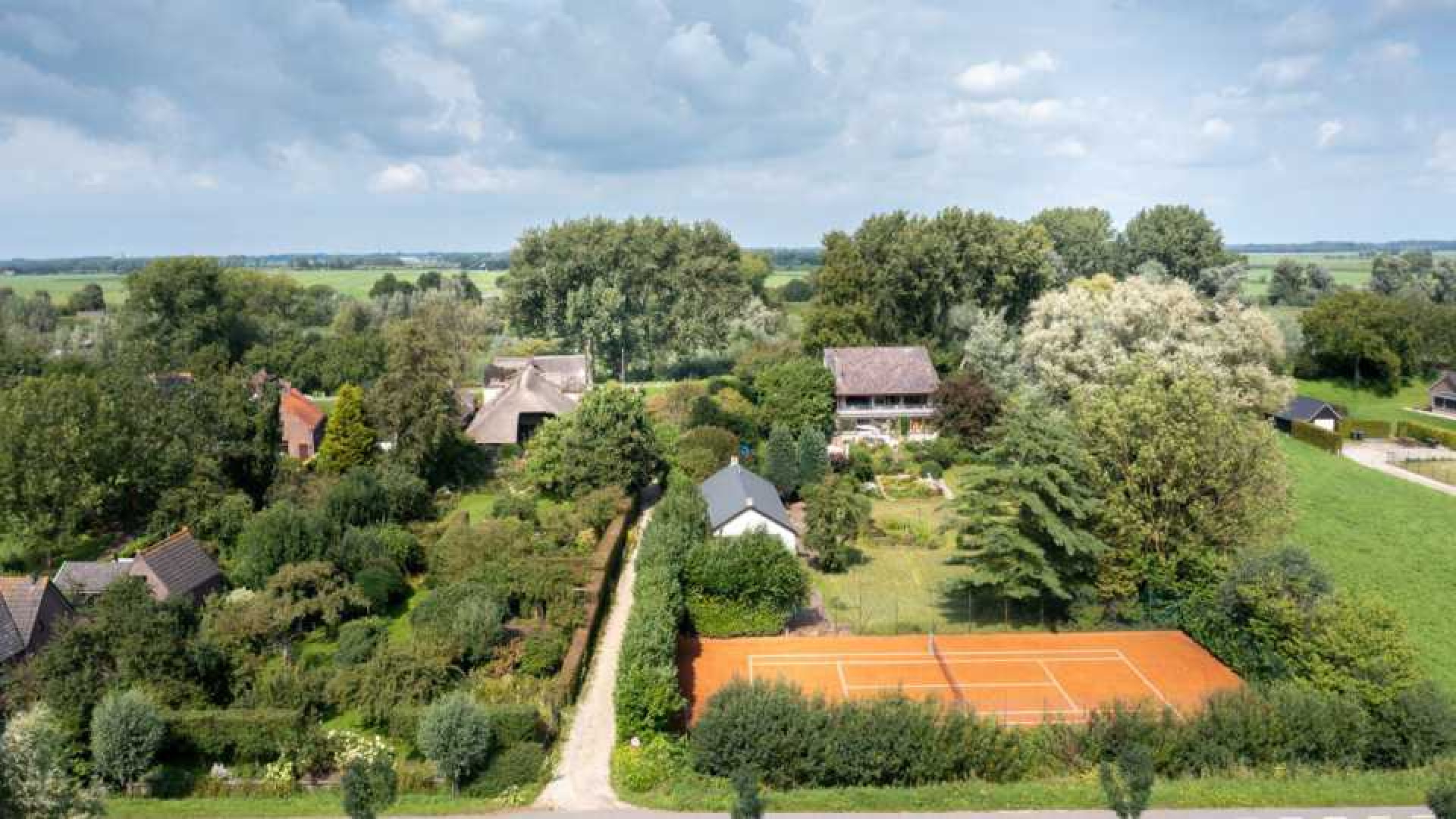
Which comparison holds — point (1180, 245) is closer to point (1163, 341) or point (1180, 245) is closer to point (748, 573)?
point (1163, 341)

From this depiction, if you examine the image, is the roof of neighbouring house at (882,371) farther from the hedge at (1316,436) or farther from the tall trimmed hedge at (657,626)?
the tall trimmed hedge at (657,626)

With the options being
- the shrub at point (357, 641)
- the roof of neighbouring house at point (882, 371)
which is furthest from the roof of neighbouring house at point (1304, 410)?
the shrub at point (357, 641)

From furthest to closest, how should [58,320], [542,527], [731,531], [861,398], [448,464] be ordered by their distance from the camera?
[58,320] < [861,398] < [448,464] < [542,527] < [731,531]

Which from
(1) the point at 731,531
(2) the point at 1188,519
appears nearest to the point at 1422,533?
(2) the point at 1188,519

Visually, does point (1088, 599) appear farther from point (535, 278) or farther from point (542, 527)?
point (535, 278)

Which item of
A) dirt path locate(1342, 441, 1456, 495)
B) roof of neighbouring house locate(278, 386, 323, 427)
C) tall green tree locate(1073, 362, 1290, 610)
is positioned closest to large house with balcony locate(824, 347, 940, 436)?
dirt path locate(1342, 441, 1456, 495)
